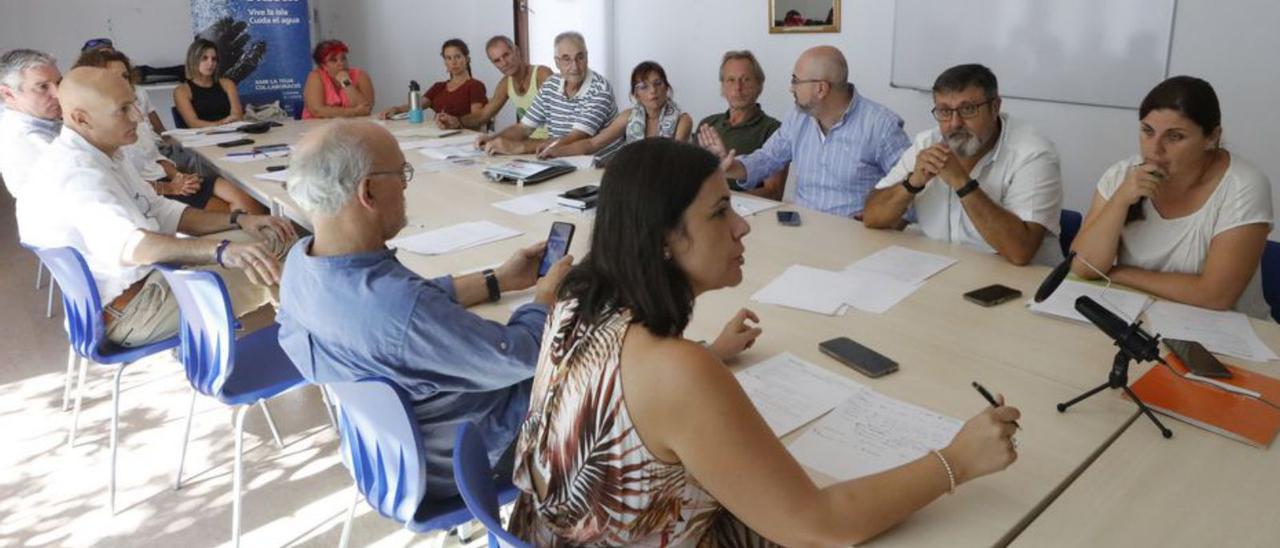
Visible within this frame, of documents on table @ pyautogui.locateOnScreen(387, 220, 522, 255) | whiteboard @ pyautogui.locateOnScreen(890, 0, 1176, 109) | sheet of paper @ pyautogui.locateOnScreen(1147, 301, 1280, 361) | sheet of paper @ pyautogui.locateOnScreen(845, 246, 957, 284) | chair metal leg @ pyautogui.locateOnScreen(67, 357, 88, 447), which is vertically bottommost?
chair metal leg @ pyautogui.locateOnScreen(67, 357, 88, 447)

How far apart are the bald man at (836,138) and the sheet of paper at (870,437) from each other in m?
1.87

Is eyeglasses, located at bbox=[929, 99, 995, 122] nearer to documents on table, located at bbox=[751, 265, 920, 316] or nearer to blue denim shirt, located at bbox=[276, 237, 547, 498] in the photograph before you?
documents on table, located at bbox=[751, 265, 920, 316]

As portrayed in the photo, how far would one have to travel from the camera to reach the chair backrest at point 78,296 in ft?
7.55

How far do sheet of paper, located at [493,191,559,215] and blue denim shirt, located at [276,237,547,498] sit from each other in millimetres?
1352

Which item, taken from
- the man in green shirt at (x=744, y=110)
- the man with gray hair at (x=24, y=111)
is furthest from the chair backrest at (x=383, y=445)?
the man in green shirt at (x=744, y=110)

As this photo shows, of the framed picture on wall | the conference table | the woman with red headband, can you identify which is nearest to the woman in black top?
the woman with red headband

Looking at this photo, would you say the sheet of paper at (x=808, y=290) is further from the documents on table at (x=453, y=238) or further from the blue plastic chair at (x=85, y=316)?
the blue plastic chair at (x=85, y=316)

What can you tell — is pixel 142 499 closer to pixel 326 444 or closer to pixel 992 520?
pixel 326 444

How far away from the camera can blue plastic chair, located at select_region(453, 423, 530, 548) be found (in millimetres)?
1090

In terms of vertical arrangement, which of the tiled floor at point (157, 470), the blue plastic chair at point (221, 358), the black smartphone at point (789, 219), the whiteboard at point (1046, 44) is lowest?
the tiled floor at point (157, 470)

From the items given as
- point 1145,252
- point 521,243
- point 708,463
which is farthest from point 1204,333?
point 521,243

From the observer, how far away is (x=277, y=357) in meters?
2.40

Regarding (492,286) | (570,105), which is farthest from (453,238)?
(570,105)

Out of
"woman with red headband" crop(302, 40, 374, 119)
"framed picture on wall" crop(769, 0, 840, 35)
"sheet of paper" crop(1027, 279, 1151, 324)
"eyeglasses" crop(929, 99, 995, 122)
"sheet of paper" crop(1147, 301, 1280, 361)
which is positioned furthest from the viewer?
"woman with red headband" crop(302, 40, 374, 119)
